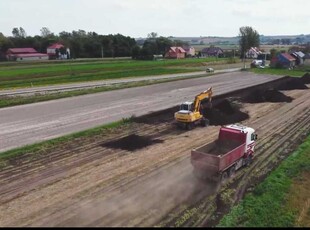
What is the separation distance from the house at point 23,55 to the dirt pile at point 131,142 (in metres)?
118

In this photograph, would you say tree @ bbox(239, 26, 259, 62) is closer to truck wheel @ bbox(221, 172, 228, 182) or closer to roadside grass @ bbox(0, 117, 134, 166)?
roadside grass @ bbox(0, 117, 134, 166)

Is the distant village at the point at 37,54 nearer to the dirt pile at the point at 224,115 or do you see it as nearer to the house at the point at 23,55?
the house at the point at 23,55

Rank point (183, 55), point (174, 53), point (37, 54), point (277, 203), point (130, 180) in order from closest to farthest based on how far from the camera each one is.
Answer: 1. point (277, 203)
2. point (130, 180)
3. point (37, 54)
4. point (174, 53)
5. point (183, 55)

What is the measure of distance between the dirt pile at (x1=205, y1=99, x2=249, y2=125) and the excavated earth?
129cm

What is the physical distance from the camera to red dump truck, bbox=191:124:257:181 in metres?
18.3

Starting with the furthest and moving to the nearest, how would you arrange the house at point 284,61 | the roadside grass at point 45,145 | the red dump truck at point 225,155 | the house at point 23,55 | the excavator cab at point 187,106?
the house at point 23,55
the house at point 284,61
the excavator cab at point 187,106
the roadside grass at point 45,145
the red dump truck at point 225,155

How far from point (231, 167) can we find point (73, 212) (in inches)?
352

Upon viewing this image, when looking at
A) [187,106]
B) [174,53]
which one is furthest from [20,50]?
[187,106]

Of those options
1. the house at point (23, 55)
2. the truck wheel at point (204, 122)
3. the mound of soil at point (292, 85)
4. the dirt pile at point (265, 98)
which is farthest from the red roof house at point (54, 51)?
the truck wheel at point (204, 122)

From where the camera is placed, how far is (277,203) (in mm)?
16312

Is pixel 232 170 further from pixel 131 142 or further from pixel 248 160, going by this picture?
pixel 131 142

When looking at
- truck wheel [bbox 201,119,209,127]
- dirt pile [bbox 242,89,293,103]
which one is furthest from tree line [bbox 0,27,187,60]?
truck wheel [bbox 201,119,209,127]

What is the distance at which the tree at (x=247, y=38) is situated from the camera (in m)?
159

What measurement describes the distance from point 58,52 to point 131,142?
12226cm
